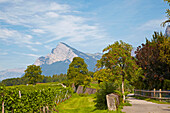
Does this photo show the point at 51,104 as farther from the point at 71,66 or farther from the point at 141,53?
the point at 71,66

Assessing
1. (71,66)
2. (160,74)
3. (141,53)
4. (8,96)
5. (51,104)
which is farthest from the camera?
(71,66)

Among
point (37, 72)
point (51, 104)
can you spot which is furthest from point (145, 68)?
point (37, 72)

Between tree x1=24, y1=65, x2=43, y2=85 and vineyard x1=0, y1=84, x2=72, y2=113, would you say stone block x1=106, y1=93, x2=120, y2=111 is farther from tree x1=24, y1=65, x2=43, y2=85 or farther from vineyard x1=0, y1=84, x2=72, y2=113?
tree x1=24, y1=65, x2=43, y2=85

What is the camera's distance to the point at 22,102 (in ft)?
42.3

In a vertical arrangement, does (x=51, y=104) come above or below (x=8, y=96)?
below

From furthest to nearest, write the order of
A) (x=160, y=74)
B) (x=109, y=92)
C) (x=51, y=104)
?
(x=160, y=74)
(x=51, y=104)
(x=109, y=92)

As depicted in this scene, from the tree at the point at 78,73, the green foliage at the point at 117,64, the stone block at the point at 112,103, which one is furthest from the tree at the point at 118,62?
the tree at the point at 78,73

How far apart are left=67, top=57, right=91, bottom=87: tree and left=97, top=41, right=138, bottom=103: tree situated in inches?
1324

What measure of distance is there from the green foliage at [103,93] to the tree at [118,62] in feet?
6.59

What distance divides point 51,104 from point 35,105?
3.69m

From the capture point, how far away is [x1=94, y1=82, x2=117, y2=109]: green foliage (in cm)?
1502

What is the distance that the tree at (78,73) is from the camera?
2069 inches

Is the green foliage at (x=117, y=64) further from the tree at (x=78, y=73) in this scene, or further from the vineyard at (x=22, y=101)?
the tree at (x=78, y=73)

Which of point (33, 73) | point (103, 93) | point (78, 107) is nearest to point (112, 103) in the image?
point (103, 93)
